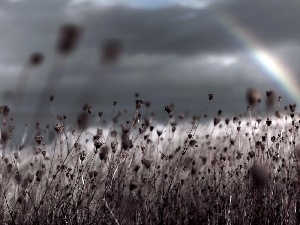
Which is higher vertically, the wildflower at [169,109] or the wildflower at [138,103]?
the wildflower at [138,103]

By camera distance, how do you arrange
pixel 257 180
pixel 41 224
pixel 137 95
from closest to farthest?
pixel 257 180 < pixel 41 224 < pixel 137 95

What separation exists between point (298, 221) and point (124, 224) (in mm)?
1832

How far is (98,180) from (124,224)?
156 cm

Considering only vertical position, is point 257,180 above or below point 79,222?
above

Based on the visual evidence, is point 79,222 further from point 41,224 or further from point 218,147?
point 218,147

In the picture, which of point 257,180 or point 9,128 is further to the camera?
point 9,128

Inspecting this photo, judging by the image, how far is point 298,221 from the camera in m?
4.96

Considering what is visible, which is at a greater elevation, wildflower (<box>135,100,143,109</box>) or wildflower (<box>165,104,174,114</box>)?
wildflower (<box>135,100,143,109</box>)

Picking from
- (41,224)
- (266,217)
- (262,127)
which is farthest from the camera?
(262,127)

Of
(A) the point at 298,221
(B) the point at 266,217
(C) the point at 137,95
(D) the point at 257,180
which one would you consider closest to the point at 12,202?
(C) the point at 137,95

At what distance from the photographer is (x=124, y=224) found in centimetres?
431

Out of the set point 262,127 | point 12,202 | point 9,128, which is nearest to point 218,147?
point 262,127

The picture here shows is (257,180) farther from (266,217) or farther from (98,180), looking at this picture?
(98,180)

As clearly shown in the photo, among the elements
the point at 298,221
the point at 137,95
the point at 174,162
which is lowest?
the point at 298,221
